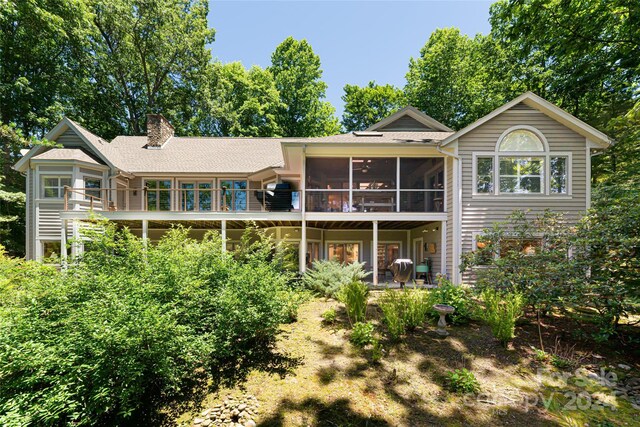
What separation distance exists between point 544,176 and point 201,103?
25.6 m

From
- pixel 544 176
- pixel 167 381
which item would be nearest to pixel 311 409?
pixel 167 381

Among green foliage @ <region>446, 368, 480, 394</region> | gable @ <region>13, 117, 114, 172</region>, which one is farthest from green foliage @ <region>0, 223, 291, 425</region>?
gable @ <region>13, 117, 114, 172</region>

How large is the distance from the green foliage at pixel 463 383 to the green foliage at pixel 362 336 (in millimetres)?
1461

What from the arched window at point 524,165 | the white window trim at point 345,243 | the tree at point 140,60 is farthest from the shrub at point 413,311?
the tree at point 140,60

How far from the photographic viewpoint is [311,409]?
3953 millimetres

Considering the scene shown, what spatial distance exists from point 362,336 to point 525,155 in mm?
8889

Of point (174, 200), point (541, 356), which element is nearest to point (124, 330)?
point (541, 356)

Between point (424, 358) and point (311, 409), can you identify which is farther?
point (424, 358)

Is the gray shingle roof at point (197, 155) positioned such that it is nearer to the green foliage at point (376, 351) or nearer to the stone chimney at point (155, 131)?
the stone chimney at point (155, 131)

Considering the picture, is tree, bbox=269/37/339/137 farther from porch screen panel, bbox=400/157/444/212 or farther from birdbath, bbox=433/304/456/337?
birdbath, bbox=433/304/456/337

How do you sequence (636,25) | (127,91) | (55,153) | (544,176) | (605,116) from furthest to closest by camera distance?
(127,91) → (605,116) → (55,153) → (544,176) → (636,25)

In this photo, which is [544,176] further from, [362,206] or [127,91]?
[127,91]

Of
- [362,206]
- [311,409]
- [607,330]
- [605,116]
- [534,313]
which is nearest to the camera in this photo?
[311,409]

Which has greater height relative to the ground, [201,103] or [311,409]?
[201,103]
